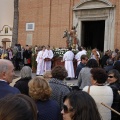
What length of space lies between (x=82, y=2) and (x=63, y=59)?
820 cm

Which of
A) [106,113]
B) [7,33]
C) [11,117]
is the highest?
[7,33]

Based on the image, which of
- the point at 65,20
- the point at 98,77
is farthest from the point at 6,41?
the point at 98,77

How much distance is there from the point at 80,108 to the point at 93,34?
28.0m

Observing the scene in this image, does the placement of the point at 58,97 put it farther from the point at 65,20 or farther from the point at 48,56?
the point at 65,20

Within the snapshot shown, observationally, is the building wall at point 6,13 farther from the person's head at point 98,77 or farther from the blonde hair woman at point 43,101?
the blonde hair woman at point 43,101

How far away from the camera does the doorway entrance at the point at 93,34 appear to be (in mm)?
27922

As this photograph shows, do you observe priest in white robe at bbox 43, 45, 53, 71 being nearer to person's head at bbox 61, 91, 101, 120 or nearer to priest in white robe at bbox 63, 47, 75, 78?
priest in white robe at bbox 63, 47, 75, 78

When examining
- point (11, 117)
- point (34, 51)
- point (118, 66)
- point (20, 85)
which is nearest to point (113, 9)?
point (34, 51)

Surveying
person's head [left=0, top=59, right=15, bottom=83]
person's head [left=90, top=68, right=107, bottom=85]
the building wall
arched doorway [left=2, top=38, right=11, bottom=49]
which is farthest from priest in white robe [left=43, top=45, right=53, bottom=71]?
the building wall

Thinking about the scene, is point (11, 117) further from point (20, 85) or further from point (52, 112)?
point (20, 85)

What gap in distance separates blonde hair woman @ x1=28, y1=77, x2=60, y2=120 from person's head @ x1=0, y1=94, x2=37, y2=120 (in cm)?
199

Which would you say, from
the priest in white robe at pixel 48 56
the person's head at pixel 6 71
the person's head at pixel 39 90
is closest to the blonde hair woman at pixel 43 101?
the person's head at pixel 39 90

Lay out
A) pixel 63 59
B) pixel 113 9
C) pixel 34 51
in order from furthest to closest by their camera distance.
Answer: pixel 113 9
pixel 34 51
pixel 63 59

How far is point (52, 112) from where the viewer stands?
3975 mm
